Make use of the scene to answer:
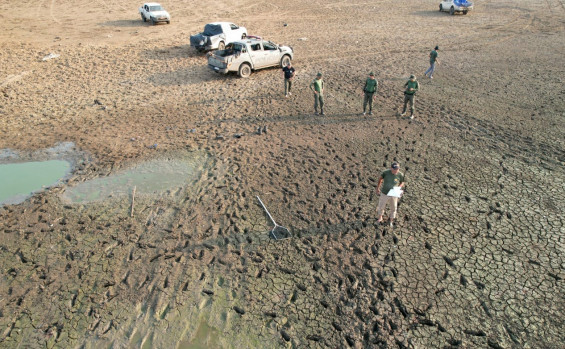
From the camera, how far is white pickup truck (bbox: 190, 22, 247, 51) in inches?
775

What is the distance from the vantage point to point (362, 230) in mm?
7707

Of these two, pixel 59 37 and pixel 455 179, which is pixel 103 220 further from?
pixel 59 37

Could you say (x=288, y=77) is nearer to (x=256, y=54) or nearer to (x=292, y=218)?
(x=256, y=54)

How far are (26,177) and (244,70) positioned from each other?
10.3 metres

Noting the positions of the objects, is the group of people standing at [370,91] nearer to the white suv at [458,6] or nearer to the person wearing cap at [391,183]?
the person wearing cap at [391,183]

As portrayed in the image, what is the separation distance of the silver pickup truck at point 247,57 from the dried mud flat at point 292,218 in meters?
0.69

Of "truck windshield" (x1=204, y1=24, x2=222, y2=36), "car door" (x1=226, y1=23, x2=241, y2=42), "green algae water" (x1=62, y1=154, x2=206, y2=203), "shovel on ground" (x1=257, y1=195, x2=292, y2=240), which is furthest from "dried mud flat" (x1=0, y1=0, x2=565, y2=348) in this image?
"car door" (x1=226, y1=23, x2=241, y2=42)

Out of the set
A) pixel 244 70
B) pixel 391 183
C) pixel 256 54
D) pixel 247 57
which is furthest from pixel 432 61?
pixel 391 183

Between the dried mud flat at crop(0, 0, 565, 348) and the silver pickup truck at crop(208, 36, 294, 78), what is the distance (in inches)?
27.1

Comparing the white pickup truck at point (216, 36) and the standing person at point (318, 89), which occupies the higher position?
the white pickup truck at point (216, 36)

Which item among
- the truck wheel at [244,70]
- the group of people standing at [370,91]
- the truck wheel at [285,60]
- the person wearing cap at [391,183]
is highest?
the truck wheel at [285,60]

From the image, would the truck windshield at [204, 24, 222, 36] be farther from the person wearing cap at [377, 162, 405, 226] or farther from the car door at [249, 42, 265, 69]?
the person wearing cap at [377, 162, 405, 226]

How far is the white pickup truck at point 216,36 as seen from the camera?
64.6 feet

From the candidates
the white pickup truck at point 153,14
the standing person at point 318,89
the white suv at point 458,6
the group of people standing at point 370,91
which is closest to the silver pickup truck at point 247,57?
the group of people standing at point 370,91
